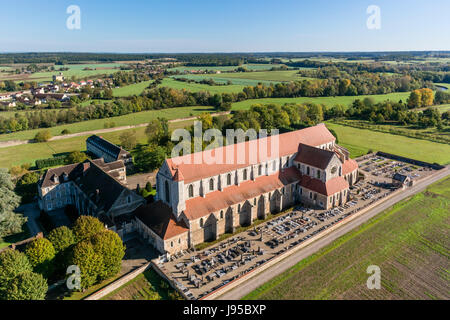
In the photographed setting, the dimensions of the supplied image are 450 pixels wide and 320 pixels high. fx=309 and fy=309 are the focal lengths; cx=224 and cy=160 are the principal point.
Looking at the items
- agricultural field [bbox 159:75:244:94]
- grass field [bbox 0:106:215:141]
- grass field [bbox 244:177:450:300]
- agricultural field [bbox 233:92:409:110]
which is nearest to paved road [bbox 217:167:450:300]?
grass field [bbox 244:177:450:300]

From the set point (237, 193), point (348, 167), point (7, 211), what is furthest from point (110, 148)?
point (348, 167)

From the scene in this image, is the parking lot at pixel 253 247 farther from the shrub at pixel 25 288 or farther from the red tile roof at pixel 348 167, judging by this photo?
the shrub at pixel 25 288

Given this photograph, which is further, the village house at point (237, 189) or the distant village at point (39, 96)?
the distant village at point (39, 96)

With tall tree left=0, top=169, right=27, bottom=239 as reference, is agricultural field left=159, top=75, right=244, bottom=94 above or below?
above

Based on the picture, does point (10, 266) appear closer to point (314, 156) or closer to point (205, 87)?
point (314, 156)

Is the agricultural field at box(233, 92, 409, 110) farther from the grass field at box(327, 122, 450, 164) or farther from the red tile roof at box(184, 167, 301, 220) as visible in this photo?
the red tile roof at box(184, 167, 301, 220)

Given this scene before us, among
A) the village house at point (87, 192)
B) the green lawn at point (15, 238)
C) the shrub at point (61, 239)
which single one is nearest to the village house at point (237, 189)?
the village house at point (87, 192)
